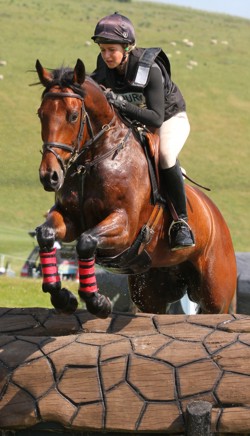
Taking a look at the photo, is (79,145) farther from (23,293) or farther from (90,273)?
(23,293)

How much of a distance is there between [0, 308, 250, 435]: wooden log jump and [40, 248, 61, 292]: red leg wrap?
40cm

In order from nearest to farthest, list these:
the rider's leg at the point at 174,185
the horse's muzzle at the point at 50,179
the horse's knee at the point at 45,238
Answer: the horse's muzzle at the point at 50,179, the horse's knee at the point at 45,238, the rider's leg at the point at 174,185

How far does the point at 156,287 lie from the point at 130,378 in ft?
9.48

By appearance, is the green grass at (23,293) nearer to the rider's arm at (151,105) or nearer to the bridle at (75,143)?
the rider's arm at (151,105)

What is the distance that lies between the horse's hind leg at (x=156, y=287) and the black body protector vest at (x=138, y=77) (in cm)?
151

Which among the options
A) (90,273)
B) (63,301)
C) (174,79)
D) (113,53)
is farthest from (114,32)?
(174,79)

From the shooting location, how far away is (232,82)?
59406mm

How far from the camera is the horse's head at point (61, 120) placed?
6477 millimetres

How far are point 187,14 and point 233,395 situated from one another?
81.6 meters

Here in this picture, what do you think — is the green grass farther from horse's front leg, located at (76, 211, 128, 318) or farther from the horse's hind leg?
horse's front leg, located at (76, 211, 128, 318)

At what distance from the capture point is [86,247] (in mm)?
6574

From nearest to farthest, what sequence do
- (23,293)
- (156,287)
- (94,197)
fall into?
1. (94,197)
2. (156,287)
3. (23,293)

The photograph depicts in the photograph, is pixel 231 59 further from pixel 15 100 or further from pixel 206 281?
pixel 206 281

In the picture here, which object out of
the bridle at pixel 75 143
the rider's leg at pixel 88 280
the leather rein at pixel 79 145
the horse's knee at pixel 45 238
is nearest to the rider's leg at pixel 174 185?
the leather rein at pixel 79 145
